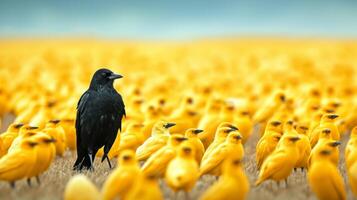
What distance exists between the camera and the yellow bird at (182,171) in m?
7.44

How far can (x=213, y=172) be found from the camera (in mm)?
8898

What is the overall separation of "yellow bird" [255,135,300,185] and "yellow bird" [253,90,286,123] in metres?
5.92

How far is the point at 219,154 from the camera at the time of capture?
8.84 metres

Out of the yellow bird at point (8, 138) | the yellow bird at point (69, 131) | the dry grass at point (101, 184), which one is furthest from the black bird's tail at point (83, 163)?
the yellow bird at point (69, 131)

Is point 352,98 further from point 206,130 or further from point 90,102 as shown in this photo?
point 90,102

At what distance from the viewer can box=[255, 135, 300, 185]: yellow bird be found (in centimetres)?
850

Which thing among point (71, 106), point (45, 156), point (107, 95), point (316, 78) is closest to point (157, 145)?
point (107, 95)

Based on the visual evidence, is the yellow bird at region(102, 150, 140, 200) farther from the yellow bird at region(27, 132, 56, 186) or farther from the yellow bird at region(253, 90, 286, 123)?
the yellow bird at region(253, 90, 286, 123)

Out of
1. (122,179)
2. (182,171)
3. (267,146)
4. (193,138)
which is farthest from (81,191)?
(267,146)

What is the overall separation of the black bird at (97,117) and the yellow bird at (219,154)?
6.78 ft

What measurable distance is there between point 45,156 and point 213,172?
8.22 feet

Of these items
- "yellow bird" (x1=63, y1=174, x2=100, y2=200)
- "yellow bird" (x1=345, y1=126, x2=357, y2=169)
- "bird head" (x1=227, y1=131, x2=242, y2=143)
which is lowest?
"yellow bird" (x1=63, y1=174, x2=100, y2=200)

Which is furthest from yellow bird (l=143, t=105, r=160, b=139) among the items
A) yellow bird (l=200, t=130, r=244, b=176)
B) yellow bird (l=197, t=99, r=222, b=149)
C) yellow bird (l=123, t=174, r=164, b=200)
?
yellow bird (l=123, t=174, r=164, b=200)

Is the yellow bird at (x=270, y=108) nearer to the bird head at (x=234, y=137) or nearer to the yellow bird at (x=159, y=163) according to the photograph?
the bird head at (x=234, y=137)
